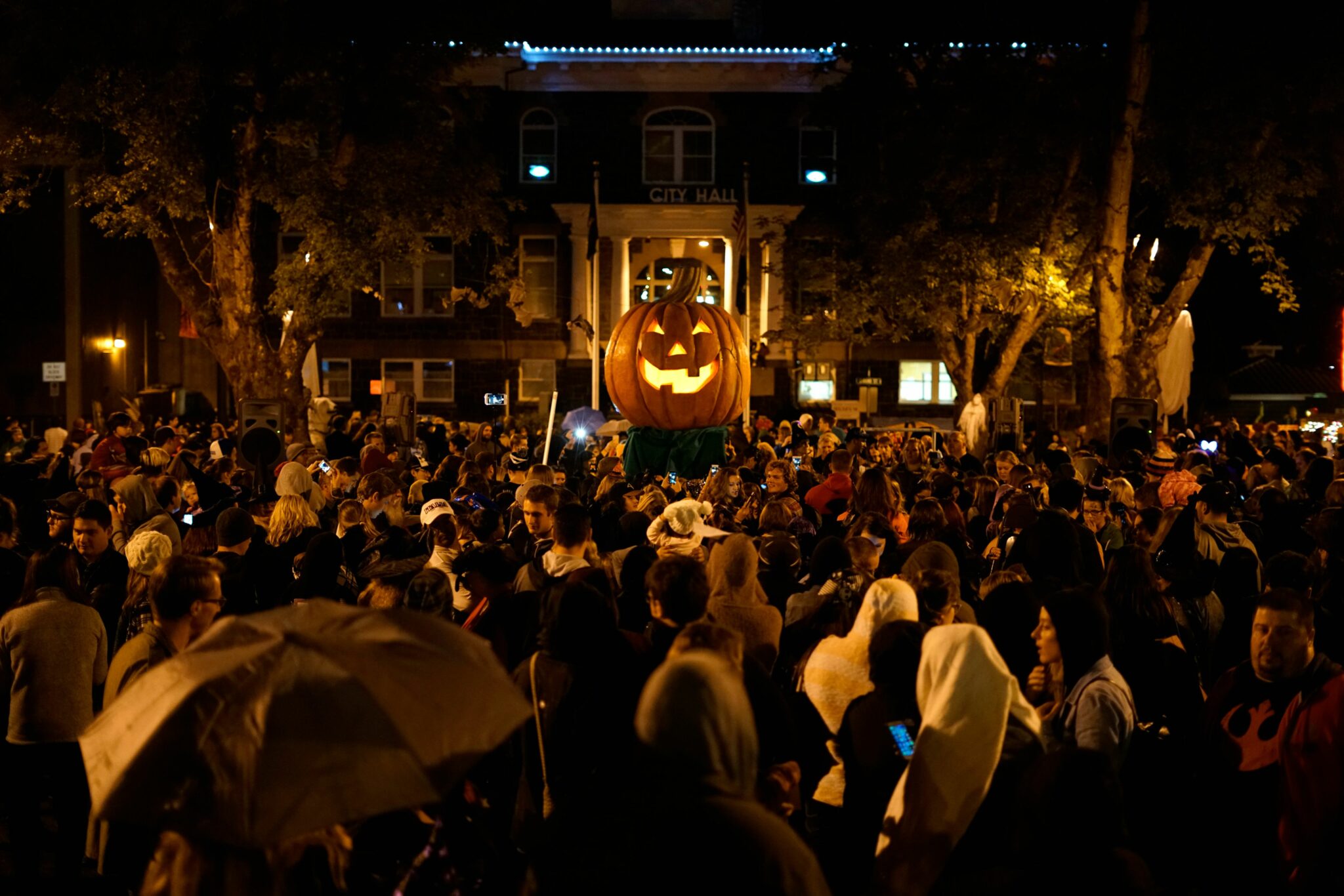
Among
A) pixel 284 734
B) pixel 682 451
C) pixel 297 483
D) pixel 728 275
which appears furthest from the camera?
pixel 728 275

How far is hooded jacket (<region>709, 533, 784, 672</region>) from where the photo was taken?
5.07 metres

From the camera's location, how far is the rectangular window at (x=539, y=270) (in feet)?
116

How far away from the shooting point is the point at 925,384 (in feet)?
118

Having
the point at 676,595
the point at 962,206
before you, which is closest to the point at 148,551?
the point at 676,595

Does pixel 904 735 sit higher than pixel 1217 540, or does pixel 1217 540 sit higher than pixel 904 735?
pixel 1217 540

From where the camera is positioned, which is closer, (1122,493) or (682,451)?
(1122,493)

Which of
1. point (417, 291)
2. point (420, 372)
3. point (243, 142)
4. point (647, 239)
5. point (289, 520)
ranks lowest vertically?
point (289, 520)

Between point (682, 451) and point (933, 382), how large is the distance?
24.8 metres

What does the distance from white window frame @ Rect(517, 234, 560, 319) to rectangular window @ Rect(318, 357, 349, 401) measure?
5794mm

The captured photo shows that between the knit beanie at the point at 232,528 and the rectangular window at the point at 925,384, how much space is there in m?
30.6

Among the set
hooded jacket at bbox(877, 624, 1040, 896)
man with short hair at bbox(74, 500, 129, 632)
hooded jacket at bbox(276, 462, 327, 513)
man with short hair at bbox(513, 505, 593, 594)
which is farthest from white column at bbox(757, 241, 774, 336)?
hooded jacket at bbox(877, 624, 1040, 896)

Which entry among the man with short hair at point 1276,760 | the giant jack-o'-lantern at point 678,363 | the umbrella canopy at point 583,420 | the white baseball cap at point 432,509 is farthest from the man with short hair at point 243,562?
the umbrella canopy at point 583,420

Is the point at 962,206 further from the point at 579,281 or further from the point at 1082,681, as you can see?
the point at 1082,681

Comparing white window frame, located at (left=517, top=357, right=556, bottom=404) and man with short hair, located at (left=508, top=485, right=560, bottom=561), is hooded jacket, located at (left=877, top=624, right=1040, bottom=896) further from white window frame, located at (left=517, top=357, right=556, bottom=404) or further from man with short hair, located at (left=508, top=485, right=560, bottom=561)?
white window frame, located at (left=517, top=357, right=556, bottom=404)
